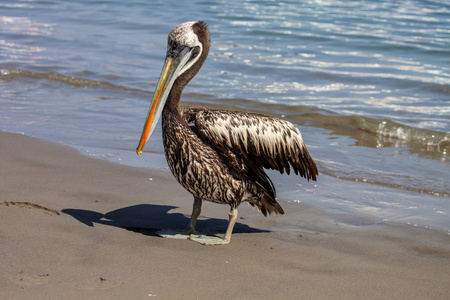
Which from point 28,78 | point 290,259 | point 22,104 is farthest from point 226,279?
point 28,78

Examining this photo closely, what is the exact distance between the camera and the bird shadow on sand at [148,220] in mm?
4336

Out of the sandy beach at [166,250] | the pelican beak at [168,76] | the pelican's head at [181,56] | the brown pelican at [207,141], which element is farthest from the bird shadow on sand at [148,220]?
the pelican's head at [181,56]

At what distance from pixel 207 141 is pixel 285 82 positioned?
732 cm

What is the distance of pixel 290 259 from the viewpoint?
Answer: 13.0 ft

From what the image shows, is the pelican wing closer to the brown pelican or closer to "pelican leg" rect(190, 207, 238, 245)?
the brown pelican

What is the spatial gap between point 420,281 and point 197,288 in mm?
1449

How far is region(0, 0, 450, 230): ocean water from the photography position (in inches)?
253

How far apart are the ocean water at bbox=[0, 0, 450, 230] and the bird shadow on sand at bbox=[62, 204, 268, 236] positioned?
101cm

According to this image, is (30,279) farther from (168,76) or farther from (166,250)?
(168,76)

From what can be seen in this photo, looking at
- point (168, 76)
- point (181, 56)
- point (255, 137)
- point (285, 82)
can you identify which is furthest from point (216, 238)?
point (285, 82)

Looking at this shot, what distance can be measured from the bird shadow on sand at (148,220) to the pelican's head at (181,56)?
92cm

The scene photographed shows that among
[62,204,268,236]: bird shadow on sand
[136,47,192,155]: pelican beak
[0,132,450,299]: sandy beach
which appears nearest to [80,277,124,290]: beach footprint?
[0,132,450,299]: sandy beach

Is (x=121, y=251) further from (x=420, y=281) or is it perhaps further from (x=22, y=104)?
(x=22, y=104)

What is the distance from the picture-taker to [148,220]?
4.62 metres
